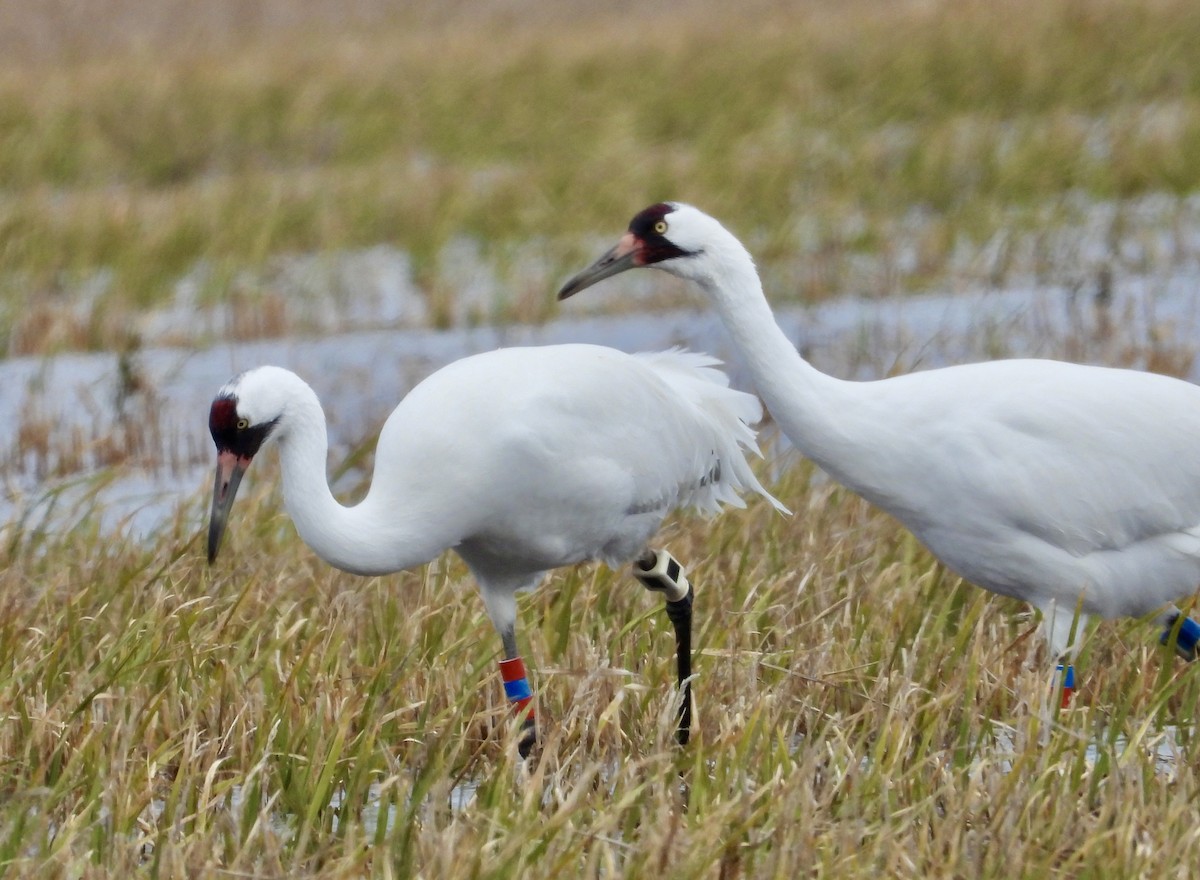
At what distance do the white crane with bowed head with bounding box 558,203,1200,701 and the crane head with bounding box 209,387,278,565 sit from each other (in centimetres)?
83

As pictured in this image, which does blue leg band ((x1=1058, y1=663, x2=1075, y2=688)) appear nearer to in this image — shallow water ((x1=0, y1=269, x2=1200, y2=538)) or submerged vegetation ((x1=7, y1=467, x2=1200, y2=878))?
submerged vegetation ((x1=7, y1=467, x2=1200, y2=878))

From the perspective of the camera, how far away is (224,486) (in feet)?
12.4

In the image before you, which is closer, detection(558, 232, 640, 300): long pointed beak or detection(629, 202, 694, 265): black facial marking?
detection(629, 202, 694, 265): black facial marking

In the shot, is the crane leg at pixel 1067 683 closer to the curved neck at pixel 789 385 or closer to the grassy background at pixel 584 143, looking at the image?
the curved neck at pixel 789 385

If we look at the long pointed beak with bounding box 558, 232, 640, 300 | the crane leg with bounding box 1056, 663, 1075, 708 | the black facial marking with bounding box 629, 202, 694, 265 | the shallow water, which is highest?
the black facial marking with bounding box 629, 202, 694, 265

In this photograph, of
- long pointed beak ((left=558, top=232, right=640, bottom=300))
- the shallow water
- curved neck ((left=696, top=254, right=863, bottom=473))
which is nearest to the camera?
curved neck ((left=696, top=254, right=863, bottom=473))

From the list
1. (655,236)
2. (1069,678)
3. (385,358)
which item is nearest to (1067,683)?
(1069,678)

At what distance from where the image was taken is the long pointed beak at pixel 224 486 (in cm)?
376

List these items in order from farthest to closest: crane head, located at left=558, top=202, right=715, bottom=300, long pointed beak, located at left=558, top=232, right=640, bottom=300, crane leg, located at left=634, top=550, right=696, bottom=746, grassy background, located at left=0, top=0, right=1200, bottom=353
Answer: grassy background, located at left=0, top=0, right=1200, bottom=353, crane leg, located at left=634, top=550, right=696, bottom=746, long pointed beak, located at left=558, top=232, right=640, bottom=300, crane head, located at left=558, top=202, right=715, bottom=300

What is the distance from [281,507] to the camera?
589 cm

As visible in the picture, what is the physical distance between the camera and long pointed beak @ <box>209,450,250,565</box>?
3.76 meters

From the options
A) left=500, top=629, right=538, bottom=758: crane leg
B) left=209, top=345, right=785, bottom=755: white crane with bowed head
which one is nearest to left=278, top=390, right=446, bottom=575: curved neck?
left=209, top=345, right=785, bottom=755: white crane with bowed head

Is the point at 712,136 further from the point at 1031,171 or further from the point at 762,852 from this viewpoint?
the point at 762,852

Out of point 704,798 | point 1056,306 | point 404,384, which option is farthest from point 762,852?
point 1056,306
